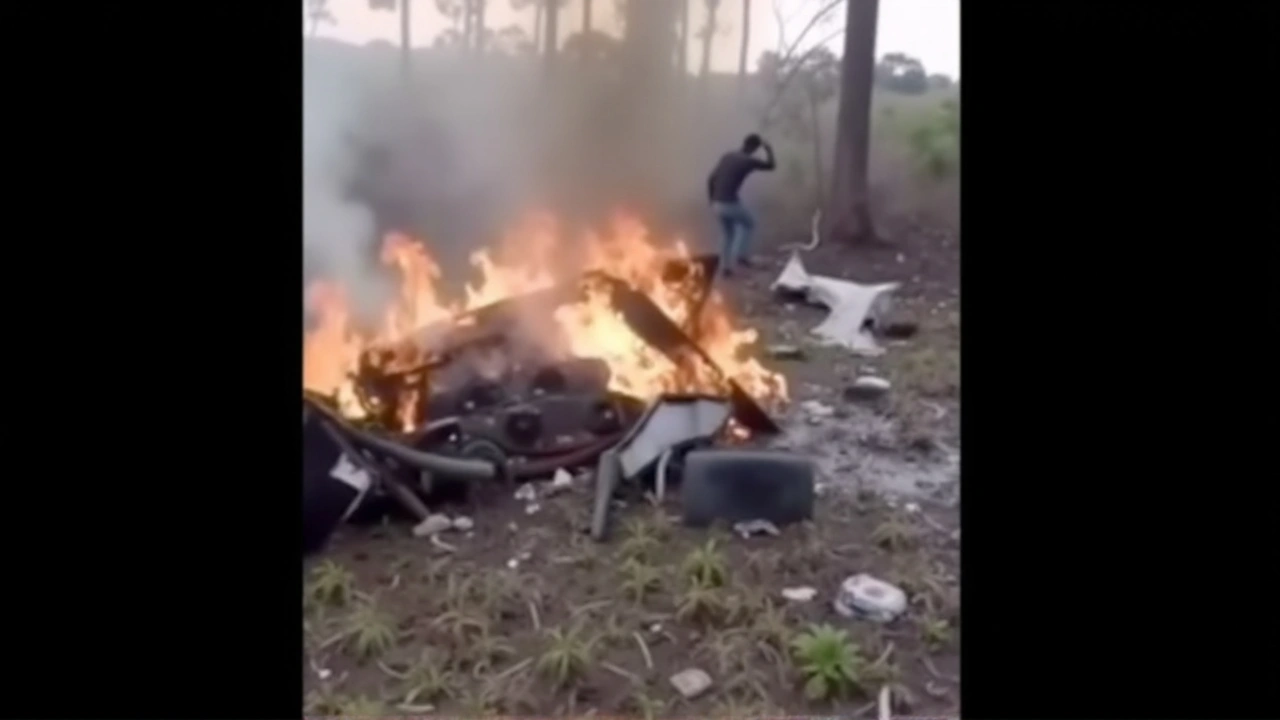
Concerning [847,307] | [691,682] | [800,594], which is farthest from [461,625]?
[847,307]

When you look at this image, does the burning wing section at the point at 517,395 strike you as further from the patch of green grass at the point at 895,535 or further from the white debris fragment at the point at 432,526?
the patch of green grass at the point at 895,535

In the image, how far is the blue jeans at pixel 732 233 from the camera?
165 centimetres

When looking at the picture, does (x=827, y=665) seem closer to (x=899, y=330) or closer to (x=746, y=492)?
(x=746, y=492)

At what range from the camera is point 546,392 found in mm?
1647

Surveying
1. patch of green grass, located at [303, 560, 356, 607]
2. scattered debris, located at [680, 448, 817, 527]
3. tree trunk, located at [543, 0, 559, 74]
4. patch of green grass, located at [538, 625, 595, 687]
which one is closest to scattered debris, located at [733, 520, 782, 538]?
scattered debris, located at [680, 448, 817, 527]

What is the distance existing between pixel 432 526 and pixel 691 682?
1.16 ft

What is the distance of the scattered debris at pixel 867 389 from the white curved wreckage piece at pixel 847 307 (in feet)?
0.11

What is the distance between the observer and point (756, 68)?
164 centimetres

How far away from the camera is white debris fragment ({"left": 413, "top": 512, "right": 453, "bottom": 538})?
1.58 metres

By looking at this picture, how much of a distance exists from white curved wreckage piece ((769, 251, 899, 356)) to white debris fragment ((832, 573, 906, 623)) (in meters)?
0.28

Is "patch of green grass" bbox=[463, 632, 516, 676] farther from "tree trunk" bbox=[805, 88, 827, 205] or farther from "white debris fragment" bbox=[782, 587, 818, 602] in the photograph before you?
"tree trunk" bbox=[805, 88, 827, 205]
